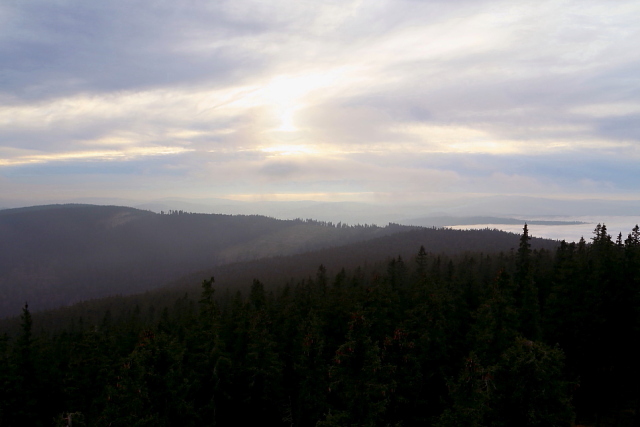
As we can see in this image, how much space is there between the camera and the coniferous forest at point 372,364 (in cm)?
2112

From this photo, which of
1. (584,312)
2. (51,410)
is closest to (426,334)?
(584,312)

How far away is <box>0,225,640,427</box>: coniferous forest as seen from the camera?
21125 mm

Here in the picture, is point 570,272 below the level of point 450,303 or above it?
above

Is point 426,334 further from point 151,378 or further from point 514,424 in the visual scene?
point 151,378

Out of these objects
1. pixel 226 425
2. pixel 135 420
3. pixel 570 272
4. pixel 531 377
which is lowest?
pixel 226 425

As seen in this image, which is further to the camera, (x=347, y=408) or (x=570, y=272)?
(x=570, y=272)

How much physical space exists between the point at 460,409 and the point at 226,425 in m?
24.4

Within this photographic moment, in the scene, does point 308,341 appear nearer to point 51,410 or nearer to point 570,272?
point 51,410

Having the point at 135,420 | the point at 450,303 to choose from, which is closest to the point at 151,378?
the point at 135,420

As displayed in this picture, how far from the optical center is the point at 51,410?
35094 mm

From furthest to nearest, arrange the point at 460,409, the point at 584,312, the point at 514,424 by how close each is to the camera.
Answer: the point at 584,312
the point at 514,424
the point at 460,409

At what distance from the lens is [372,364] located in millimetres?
21266

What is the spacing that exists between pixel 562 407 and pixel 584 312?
21.4m

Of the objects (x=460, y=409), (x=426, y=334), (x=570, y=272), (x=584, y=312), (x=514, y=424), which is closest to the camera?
(x=460, y=409)
